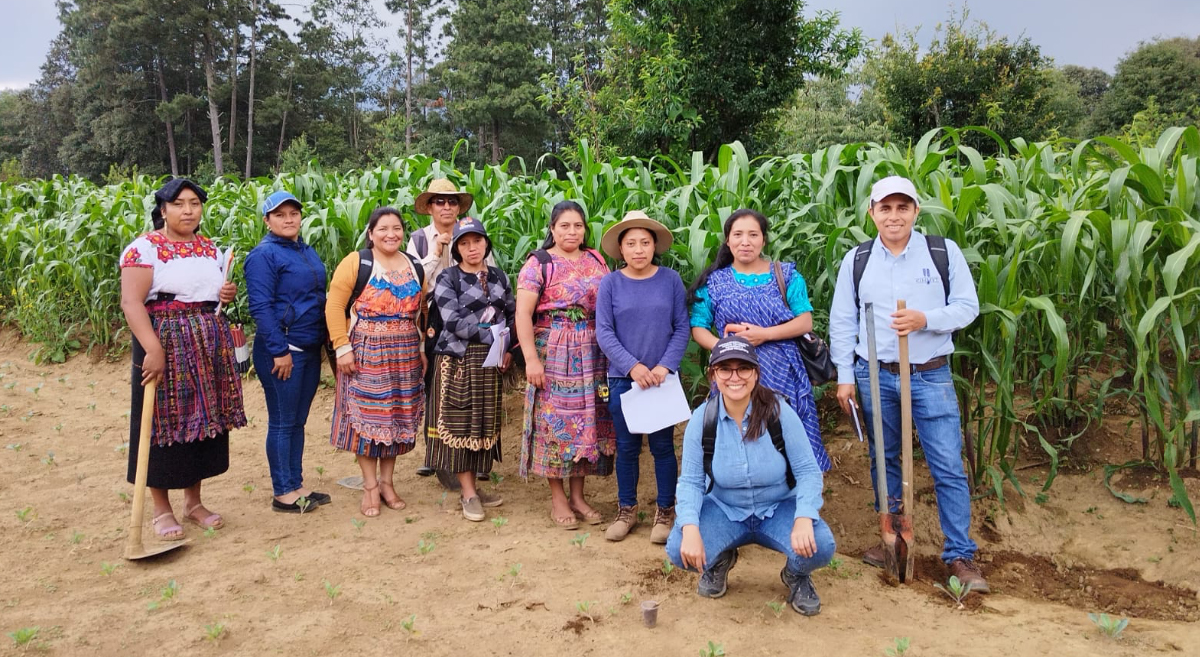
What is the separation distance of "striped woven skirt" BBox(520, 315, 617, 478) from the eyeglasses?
88 centimetres

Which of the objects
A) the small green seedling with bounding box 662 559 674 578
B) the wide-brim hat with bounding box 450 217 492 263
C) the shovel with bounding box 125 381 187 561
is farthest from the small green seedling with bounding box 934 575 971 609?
the shovel with bounding box 125 381 187 561

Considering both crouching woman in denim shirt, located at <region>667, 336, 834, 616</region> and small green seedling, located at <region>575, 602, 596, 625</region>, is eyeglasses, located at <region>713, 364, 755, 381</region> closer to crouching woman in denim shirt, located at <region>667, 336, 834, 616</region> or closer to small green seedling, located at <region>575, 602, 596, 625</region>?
crouching woman in denim shirt, located at <region>667, 336, 834, 616</region>

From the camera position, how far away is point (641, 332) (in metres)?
3.05

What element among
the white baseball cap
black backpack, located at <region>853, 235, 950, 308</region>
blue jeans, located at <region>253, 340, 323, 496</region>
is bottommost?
blue jeans, located at <region>253, 340, 323, 496</region>

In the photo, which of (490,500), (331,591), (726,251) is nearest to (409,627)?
(331,591)

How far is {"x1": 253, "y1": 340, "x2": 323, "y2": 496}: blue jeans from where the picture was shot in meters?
3.40

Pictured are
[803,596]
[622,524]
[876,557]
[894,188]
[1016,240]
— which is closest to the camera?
[803,596]

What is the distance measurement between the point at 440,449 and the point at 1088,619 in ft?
8.55

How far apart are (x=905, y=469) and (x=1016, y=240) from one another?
925 millimetres

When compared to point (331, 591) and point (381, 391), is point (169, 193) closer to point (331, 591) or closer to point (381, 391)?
point (381, 391)

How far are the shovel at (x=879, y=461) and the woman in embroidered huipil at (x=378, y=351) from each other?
6.58 ft

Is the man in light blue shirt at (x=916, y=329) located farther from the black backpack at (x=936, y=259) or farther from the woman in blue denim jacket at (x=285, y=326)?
the woman in blue denim jacket at (x=285, y=326)

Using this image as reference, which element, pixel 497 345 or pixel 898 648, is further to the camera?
pixel 497 345

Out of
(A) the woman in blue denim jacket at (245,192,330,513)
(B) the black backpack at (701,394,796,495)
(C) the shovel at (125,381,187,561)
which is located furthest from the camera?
(A) the woman in blue denim jacket at (245,192,330,513)
